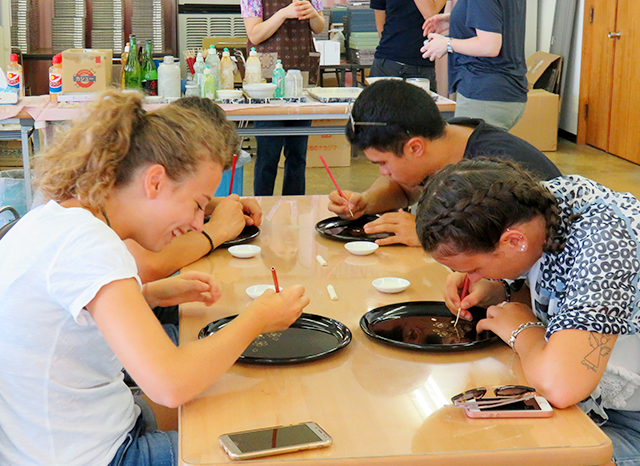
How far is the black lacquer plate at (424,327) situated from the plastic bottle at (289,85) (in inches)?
105

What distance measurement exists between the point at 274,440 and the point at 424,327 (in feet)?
1.73

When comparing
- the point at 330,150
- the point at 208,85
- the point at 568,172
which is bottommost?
the point at 568,172

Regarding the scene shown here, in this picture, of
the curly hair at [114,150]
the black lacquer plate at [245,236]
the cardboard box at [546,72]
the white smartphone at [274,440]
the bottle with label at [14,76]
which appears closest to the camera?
the white smartphone at [274,440]

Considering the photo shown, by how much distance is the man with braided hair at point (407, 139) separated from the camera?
1.99 meters

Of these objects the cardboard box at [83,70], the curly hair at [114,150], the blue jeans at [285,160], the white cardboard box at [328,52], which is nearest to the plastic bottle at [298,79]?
the blue jeans at [285,160]

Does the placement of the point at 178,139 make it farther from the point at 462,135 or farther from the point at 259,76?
the point at 259,76

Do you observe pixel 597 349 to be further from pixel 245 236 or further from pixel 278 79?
pixel 278 79

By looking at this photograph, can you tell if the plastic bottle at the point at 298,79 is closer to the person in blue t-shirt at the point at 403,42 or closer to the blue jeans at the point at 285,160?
the blue jeans at the point at 285,160

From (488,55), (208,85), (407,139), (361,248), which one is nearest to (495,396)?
(361,248)

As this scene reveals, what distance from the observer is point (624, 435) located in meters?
1.33

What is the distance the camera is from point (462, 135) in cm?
207

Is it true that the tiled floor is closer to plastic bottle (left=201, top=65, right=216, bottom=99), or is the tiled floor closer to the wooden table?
plastic bottle (left=201, top=65, right=216, bottom=99)

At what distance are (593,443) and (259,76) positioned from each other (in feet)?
10.9

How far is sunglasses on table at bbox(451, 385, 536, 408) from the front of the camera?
1.07 metres
